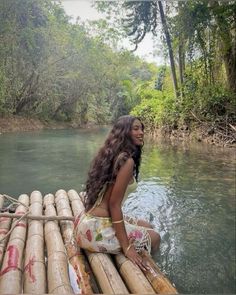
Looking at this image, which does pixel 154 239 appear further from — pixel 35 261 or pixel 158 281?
pixel 35 261

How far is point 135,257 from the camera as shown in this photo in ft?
4.96

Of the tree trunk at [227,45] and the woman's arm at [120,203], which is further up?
the tree trunk at [227,45]

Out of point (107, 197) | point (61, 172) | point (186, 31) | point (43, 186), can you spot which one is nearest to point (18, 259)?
point (107, 197)

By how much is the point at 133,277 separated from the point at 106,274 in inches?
4.1

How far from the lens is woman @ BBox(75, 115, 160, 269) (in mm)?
1462

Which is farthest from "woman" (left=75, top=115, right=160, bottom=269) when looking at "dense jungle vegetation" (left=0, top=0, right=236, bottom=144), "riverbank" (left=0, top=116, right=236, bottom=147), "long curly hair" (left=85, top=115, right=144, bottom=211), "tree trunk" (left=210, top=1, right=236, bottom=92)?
"riverbank" (left=0, top=116, right=236, bottom=147)

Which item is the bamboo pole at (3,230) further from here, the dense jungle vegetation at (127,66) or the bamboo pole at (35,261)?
the dense jungle vegetation at (127,66)

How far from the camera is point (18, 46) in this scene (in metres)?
8.87

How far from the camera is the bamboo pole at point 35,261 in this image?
135 cm

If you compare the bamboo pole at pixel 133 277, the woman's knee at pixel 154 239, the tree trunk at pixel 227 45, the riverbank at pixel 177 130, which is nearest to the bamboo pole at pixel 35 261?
the bamboo pole at pixel 133 277

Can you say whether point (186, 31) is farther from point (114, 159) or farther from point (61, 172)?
point (114, 159)

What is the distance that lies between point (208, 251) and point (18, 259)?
3.74 ft

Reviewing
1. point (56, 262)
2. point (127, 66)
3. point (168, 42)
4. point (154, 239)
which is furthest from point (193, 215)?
point (168, 42)

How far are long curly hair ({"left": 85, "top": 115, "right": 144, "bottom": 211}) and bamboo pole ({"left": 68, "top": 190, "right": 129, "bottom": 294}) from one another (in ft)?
0.87
